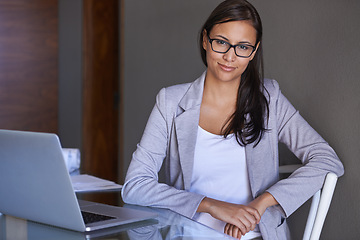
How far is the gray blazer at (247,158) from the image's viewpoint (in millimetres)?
1450

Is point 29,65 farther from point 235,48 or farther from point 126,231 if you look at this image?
point 126,231

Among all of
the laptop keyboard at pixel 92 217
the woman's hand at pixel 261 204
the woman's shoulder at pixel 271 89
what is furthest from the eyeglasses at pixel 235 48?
the laptop keyboard at pixel 92 217

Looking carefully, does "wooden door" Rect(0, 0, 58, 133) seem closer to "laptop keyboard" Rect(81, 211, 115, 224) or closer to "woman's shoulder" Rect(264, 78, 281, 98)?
"woman's shoulder" Rect(264, 78, 281, 98)

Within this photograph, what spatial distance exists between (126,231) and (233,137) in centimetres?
66

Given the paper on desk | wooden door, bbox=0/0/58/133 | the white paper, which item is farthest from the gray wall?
the paper on desk

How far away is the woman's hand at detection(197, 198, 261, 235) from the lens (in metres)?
1.31

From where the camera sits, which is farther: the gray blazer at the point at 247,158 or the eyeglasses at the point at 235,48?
the eyeglasses at the point at 235,48

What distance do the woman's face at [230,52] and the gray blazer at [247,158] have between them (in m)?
0.13

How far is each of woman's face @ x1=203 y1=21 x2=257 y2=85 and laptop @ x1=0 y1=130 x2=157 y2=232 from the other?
1.98 ft

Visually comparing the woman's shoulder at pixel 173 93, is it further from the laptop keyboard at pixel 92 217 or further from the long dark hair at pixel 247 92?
the laptop keyboard at pixel 92 217

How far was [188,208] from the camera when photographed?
137cm

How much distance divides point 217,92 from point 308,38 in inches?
15.0

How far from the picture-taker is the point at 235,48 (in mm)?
1559

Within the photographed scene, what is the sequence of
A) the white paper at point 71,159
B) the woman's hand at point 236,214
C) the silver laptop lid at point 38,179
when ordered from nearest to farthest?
Answer: 1. the silver laptop lid at point 38,179
2. the woman's hand at point 236,214
3. the white paper at point 71,159
